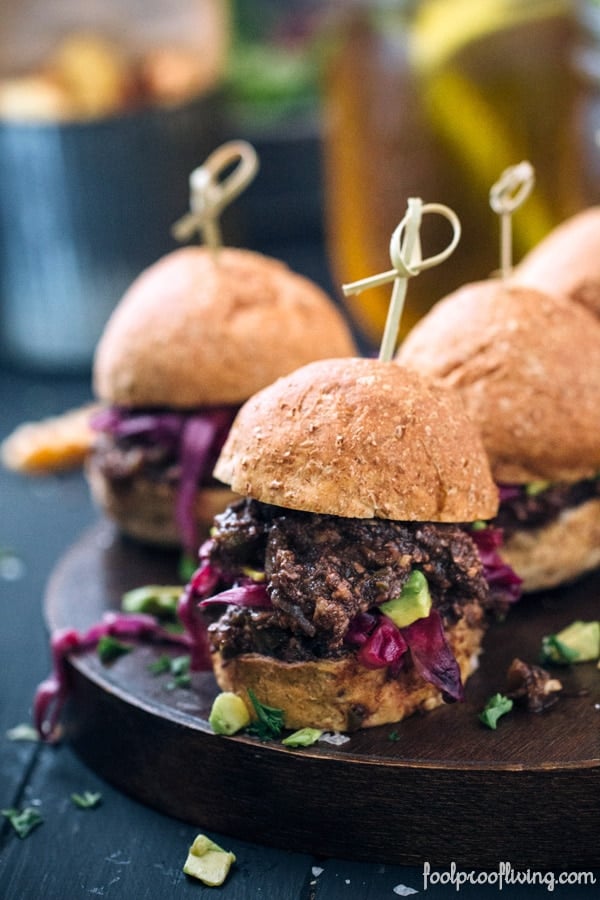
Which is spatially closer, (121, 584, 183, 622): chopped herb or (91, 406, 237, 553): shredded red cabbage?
(121, 584, 183, 622): chopped herb

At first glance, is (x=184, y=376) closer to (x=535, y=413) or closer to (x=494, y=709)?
(x=535, y=413)

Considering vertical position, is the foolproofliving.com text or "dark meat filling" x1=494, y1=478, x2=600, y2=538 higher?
"dark meat filling" x1=494, y1=478, x2=600, y2=538

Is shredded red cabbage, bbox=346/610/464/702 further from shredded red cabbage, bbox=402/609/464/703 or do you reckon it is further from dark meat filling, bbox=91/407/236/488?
dark meat filling, bbox=91/407/236/488

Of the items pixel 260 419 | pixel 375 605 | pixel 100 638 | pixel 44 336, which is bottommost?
pixel 44 336

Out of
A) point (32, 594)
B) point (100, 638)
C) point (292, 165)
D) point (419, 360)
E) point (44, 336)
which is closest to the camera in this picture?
point (100, 638)

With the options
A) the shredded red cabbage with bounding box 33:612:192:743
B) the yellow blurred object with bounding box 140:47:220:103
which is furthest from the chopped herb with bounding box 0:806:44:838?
the yellow blurred object with bounding box 140:47:220:103

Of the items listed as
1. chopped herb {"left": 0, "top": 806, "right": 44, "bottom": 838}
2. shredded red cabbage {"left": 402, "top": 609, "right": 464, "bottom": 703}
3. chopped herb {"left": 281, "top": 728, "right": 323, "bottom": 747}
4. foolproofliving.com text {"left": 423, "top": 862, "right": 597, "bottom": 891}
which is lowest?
chopped herb {"left": 0, "top": 806, "right": 44, "bottom": 838}

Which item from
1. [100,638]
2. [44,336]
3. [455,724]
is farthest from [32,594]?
[44,336]

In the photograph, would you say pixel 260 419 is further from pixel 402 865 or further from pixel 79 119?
pixel 79 119
